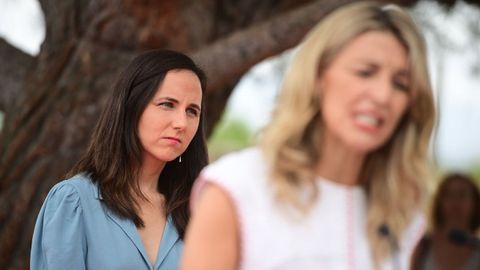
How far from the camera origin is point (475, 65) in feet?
22.1

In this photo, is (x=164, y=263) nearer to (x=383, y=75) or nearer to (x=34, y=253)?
(x=34, y=253)

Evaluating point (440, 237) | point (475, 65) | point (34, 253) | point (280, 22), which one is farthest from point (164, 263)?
point (475, 65)

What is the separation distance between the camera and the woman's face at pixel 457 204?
4.11 metres

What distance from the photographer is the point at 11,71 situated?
495 cm

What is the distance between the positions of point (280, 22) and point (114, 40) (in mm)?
806

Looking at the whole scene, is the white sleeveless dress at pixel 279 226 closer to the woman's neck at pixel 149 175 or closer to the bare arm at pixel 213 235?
the bare arm at pixel 213 235

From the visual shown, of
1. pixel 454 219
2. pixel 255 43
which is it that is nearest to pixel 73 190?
pixel 255 43

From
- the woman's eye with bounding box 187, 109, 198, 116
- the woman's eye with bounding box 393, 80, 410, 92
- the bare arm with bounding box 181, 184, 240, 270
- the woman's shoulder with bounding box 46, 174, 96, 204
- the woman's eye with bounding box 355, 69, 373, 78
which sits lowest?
the woman's shoulder with bounding box 46, 174, 96, 204

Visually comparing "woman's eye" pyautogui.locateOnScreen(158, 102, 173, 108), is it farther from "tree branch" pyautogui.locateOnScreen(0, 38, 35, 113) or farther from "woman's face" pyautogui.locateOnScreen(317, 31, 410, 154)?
"tree branch" pyautogui.locateOnScreen(0, 38, 35, 113)

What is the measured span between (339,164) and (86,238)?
124cm

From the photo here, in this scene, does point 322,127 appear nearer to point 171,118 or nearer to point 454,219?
point 171,118

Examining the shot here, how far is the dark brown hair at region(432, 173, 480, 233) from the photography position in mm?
4098

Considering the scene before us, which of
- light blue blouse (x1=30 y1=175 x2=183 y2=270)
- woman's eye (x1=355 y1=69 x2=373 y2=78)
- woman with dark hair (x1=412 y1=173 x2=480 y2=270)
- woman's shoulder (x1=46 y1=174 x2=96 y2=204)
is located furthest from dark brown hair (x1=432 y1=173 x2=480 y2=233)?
woman's eye (x1=355 y1=69 x2=373 y2=78)

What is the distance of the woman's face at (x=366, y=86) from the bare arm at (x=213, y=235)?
213 millimetres
